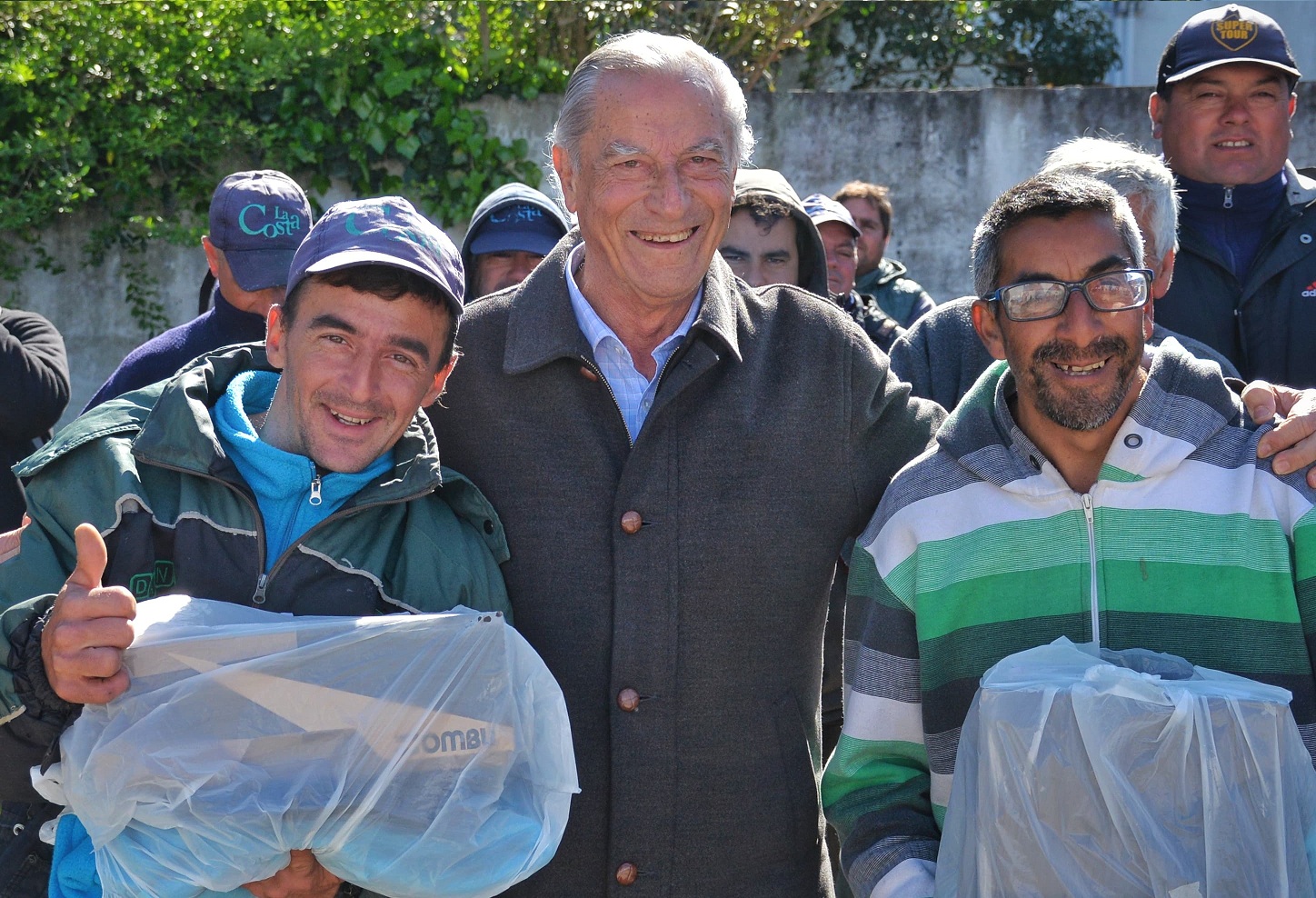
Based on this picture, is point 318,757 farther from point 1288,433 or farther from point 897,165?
point 897,165

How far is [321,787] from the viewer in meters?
1.84

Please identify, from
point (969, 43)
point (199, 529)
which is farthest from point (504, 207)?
point (969, 43)

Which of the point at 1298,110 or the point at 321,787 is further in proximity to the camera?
the point at 1298,110

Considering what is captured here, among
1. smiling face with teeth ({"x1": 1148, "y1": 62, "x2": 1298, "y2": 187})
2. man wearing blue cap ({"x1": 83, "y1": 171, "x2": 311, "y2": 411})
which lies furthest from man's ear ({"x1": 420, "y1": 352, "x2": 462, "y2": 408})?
smiling face with teeth ({"x1": 1148, "y1": 62, "x2": 1298, "y2": 187})

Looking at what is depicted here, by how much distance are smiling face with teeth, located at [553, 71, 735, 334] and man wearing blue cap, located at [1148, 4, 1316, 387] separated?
4.72 feet

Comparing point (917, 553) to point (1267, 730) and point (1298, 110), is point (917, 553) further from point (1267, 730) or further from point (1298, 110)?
point (1298, 110)

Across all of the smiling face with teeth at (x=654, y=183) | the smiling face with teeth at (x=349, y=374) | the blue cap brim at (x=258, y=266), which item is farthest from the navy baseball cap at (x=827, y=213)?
the smiling face with teeth at (x=349, y=374)

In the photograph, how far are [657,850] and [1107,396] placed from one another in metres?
1.09

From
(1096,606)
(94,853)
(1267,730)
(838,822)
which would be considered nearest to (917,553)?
(1096,606)

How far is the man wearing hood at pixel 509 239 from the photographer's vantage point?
396cm

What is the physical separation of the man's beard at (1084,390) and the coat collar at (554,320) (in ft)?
1.83

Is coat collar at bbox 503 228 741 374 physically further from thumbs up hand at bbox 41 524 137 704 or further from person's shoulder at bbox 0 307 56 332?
person's shoulder at bbox 0 307 56 332

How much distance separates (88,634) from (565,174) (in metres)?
1.28

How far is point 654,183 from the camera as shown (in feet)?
8.10
